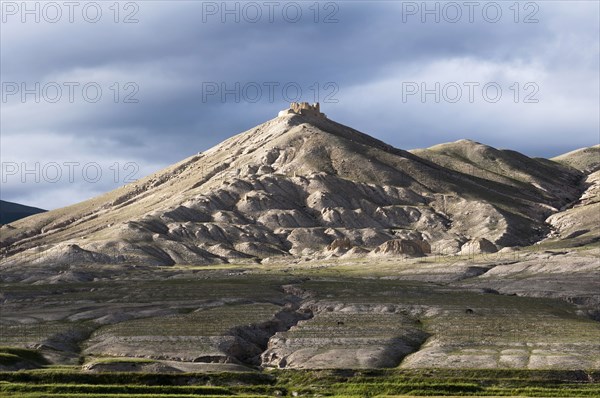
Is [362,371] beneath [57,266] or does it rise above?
beneath

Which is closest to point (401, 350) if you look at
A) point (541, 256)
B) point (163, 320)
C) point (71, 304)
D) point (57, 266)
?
point (163, 320)

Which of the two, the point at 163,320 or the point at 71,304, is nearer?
the point at 163,320

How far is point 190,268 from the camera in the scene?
197 metres

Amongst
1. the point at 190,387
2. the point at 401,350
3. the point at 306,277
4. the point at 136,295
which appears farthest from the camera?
the point at 306,277

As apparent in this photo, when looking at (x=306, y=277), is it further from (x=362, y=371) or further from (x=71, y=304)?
(x=362, y=371)

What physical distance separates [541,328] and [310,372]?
→ 32237mm

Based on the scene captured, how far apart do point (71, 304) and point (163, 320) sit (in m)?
24.7

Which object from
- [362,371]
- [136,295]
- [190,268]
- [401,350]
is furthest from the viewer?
[190,268]

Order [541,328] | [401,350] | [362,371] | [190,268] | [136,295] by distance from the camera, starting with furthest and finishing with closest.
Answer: [190,268] → [136,295] → [541,328] → [401,350] → [362,371]

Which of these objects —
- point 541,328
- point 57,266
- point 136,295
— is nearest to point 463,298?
point 541,328

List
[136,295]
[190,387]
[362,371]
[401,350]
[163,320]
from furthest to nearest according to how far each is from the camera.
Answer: [136,295] < [163,320] < [401,350] < [362,371] < [190,387]

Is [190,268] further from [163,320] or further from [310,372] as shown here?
[310,372]

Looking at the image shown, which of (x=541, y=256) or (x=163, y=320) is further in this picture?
(x=541, y=256)

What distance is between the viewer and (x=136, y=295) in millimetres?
145500
